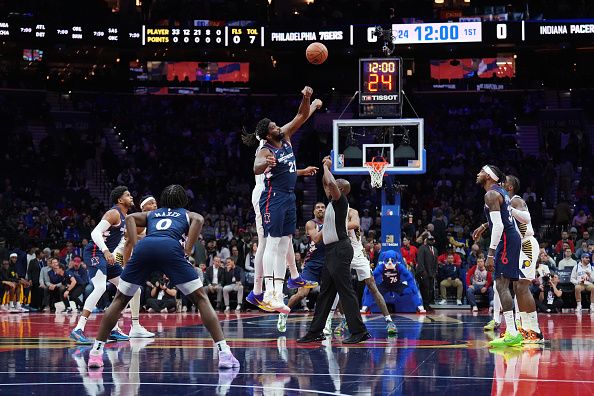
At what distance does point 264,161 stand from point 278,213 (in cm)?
79

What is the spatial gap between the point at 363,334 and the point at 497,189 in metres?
2.56

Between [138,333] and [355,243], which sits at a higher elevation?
[355,243]

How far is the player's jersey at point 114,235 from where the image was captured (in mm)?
12875

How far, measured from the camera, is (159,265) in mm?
9016

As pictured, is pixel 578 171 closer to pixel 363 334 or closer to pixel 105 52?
pixel 105 52

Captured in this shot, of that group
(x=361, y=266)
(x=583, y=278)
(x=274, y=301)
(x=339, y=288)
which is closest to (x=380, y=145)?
(x=583, y=278)

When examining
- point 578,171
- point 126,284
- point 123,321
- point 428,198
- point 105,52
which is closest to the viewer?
point 126,284

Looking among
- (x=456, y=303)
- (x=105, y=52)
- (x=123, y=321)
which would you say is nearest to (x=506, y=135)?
(x=456, y=303)

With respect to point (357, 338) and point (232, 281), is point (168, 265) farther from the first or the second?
point (232, 281)

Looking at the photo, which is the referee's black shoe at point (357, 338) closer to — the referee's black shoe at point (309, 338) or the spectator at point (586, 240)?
the referee's black shoe at point (309, 338)

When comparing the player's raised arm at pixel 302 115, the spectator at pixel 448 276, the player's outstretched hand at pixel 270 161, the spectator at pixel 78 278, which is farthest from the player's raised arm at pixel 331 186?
the spectator at pixel 78 278

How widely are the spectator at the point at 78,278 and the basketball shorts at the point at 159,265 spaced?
47.8 feet

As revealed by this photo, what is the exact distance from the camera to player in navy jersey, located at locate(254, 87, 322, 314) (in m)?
11.4

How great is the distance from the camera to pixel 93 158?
116 feet
